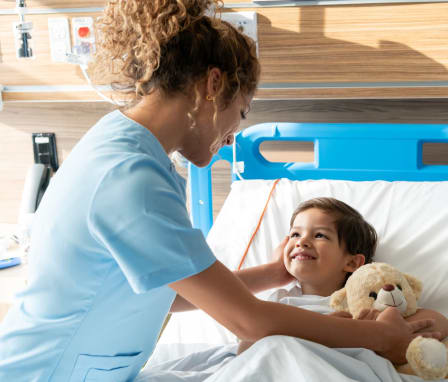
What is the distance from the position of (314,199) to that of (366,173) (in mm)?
374

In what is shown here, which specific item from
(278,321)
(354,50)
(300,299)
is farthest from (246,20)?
(278,321)

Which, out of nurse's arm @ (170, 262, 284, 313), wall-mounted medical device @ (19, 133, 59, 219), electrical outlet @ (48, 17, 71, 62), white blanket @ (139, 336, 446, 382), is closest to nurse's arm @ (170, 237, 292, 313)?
nurse's arm @ (170, 262, 284, 313)

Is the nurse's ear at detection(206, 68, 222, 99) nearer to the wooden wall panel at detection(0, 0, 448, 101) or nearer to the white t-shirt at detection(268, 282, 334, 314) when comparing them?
the white t-shirt at detection(268, 282, 334, 314)

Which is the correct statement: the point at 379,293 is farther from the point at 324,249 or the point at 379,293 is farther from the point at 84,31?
the point at 84,31

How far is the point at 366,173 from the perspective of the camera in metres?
2.00

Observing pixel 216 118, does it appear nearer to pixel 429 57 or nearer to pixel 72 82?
pixel 429 57

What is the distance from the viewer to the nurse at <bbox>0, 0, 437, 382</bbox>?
0.97 metres

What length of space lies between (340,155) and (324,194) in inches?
9.0

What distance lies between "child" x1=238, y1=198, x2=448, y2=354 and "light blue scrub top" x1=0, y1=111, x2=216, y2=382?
0.47 metres

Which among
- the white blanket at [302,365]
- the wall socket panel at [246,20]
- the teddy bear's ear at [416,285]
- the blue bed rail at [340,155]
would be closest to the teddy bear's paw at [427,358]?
the white blanket at [302,365]

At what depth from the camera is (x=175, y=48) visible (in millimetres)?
1058

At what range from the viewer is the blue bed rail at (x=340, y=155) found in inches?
76.0

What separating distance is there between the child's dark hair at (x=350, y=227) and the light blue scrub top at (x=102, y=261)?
0.59 meters

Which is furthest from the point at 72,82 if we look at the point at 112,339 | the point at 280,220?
the point at 112,339
